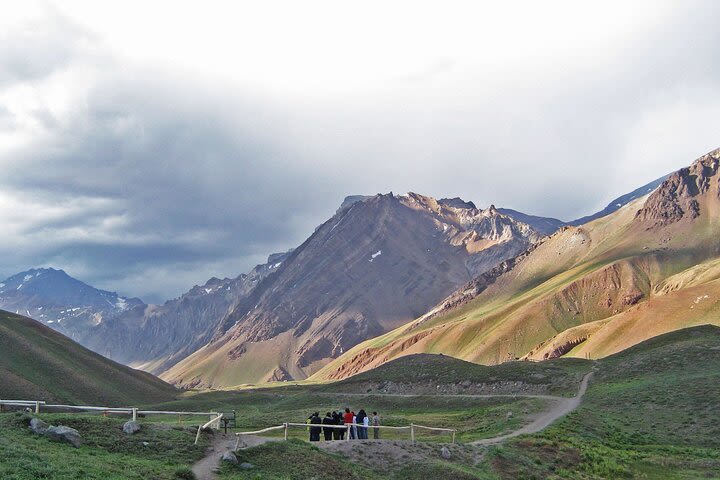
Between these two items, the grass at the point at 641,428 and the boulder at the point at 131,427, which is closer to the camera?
the boulder at the point at 131,427

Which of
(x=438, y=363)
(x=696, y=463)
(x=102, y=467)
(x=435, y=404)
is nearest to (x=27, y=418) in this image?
(x=102, y=467)

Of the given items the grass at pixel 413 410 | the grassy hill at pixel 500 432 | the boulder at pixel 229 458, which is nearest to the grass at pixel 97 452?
the grassy hill at pixel 500 432

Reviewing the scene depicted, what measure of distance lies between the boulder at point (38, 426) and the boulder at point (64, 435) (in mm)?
282

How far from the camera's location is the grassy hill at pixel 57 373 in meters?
98.2

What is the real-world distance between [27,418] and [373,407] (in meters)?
64.9

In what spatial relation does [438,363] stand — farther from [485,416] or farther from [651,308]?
[651,308]

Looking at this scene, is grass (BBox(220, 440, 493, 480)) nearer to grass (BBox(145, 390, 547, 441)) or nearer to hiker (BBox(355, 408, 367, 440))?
hiker (BBox(355, 408, 367, 440))

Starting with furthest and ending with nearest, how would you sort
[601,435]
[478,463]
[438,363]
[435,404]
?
[438,363], [435,404], [601,435], [478,463]

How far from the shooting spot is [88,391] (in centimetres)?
10919

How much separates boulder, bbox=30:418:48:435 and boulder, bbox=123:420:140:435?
3694 millimetres

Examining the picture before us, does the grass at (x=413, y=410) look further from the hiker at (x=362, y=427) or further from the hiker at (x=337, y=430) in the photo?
the hiker at (x=337, y=430)

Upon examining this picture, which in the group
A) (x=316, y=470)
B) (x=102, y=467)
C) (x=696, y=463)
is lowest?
(x=696, y=463)

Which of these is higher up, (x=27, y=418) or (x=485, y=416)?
(x=27, y=418)

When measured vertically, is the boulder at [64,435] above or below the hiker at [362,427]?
above
